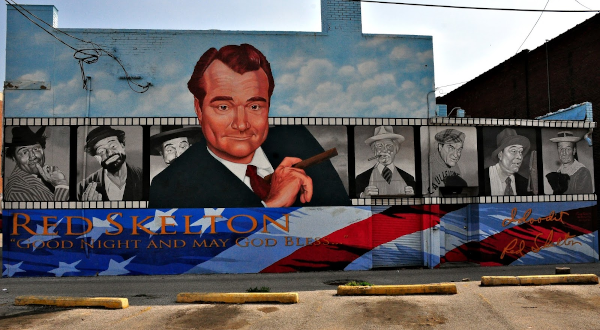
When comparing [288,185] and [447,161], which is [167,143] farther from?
[447,161]

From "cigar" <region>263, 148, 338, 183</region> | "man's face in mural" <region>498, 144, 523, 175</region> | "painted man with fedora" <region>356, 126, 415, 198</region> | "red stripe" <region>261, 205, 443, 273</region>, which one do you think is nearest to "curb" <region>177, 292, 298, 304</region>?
"red stripe" <region>261, 205, 443, 273</region>

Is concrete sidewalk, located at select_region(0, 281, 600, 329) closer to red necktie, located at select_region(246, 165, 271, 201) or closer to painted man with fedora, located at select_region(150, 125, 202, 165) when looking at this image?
red necktie, located at select_region(246, 165, 271, 201)

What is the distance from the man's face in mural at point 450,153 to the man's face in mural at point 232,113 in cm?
596

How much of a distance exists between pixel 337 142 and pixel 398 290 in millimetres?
5902

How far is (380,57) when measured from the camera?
16.6 meters

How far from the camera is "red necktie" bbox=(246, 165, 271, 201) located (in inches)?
623

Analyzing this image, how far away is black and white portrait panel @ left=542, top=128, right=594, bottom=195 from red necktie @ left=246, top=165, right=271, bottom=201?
9.81m

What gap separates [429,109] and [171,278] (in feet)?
32.5

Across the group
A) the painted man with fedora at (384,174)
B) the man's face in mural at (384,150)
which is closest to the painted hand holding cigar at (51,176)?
the painted man with fedora at (384,174)

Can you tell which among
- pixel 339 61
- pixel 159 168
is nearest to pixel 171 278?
pixel 159 168

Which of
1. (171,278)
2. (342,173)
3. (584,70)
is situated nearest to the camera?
(171,278)

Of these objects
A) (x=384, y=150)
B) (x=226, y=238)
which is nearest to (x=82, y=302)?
(x=226, y=238)

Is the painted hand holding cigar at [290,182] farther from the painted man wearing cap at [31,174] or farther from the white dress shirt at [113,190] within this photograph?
the painted man wearing cap at [31,174]

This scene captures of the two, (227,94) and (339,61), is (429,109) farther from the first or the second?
(227,94)
